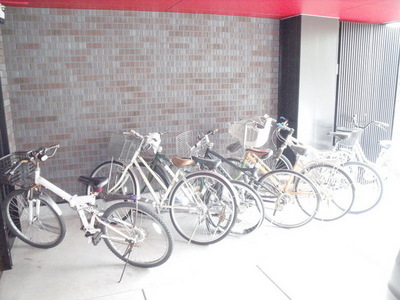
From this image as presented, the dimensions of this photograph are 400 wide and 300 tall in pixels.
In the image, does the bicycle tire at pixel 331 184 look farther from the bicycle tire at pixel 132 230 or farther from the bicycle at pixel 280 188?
the bicycle tire at pixel 132 230

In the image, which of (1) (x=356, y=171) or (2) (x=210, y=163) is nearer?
(2) (x=210, y=163)

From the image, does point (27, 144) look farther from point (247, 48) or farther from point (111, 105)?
point (247, 48)

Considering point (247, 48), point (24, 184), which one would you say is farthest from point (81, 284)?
point (247, 48)

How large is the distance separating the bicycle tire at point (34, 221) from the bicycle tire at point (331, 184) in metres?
2.60

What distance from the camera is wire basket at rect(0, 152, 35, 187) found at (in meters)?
2.95

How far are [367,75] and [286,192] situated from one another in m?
2.76

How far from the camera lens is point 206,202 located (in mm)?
3414

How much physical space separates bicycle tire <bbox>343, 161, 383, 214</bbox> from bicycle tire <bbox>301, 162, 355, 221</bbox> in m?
0.14

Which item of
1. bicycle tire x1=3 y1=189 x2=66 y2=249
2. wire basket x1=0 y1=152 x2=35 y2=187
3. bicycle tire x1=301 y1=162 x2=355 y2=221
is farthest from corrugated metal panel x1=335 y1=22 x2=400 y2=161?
wire basket x1=0 y1=152 x2=35 y2=187

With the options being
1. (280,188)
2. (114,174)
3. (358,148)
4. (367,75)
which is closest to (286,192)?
(280,188)

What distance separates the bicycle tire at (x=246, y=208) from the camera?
3352 millimetres

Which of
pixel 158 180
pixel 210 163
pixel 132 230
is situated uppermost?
pixel 210 163

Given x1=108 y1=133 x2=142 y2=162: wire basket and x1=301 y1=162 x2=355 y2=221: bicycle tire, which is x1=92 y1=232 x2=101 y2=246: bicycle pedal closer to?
x1=108 y1=133 x2=142 y2=162: wire basket

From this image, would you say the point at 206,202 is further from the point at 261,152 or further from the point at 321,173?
the point at 321,173
